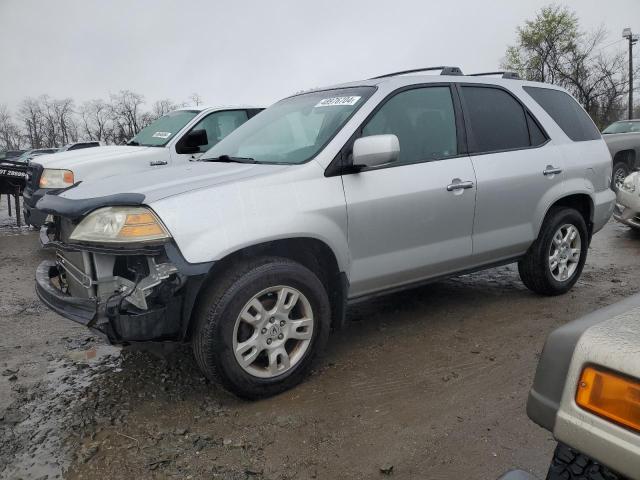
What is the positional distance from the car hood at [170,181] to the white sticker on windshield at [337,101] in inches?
28.0

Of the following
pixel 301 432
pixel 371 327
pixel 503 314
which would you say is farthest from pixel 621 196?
pixel 301 432

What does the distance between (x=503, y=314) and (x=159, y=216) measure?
9.31ft

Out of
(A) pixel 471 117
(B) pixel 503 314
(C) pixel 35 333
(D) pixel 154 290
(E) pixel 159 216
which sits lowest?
(B) pixel 503 314

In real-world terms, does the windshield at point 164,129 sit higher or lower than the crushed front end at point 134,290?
higher

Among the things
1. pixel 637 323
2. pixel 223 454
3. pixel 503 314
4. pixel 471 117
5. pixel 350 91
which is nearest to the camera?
pixel 637 323

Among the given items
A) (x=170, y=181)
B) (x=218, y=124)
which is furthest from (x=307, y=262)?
(x=218, y=124)

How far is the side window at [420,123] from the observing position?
11.2ft

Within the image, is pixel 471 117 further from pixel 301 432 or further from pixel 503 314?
pixel 301 432

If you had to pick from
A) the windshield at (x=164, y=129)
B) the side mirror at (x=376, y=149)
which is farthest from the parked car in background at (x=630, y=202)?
the windshield at (x=164, y=129)

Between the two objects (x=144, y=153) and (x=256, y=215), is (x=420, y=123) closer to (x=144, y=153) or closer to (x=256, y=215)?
(x=256, y=215)

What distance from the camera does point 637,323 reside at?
52.5 inches

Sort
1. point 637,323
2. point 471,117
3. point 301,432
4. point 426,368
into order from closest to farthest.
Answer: point 637,323 < point 301,432 < point 426,368 < point 471,117

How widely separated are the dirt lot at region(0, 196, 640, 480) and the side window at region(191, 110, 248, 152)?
11.0 feet

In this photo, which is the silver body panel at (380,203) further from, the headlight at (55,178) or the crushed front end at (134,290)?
the headlight at (55,178)
